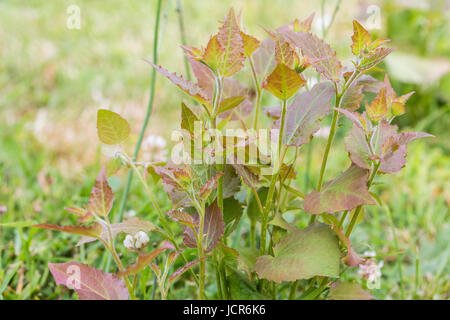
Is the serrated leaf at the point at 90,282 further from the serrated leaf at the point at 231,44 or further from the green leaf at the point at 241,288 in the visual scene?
the serrated leaf at the point at 231,44

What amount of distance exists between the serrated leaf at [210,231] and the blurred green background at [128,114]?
343 millimetres

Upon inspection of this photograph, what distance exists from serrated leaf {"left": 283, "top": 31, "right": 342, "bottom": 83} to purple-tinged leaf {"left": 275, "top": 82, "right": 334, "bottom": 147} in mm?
50

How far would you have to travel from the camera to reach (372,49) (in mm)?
663

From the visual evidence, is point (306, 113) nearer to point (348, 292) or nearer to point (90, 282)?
point (348, 292)

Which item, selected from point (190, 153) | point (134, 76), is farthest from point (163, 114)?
point (190, 153)

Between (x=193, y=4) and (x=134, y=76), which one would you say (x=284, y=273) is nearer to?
(x=134, y=76)

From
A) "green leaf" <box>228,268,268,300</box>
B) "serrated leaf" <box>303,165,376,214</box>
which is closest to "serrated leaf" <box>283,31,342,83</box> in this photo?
"serrated leaf" <box>303,165,376,214</box>

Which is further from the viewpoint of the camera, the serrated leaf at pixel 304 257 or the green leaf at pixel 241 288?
the green leaf at pixel 241 288

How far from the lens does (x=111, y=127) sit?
672 millimetres

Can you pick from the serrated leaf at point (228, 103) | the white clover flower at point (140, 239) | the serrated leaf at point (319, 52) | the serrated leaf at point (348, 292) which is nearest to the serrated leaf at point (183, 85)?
the serrated leaf at point (228, 103)

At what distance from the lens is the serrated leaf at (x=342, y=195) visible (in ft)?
2.09

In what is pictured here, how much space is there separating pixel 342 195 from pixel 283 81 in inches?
7.3

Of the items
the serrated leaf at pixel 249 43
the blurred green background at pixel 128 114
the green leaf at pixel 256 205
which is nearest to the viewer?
the serrated leaf at pixel 249 43

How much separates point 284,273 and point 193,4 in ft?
8.21
